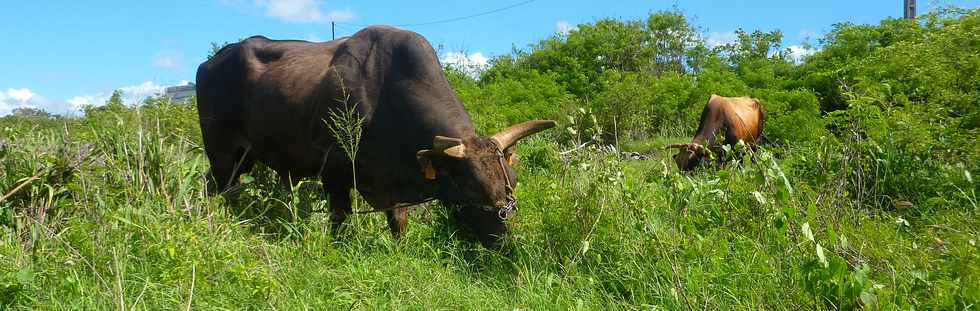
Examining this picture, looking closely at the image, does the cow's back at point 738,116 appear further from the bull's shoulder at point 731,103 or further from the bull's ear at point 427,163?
the bull's ear at point 427,163

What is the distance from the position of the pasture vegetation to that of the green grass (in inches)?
0.6

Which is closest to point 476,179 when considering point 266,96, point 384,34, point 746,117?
point 384,34

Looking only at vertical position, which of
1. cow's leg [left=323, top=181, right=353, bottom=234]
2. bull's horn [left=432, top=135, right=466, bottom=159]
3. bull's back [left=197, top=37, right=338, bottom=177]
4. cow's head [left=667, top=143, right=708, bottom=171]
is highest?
bull's back [left=197, top=37, right=338, bottom=177]

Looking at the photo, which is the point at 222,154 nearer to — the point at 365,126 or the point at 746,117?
the point at 365,126

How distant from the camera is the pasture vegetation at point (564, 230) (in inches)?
145

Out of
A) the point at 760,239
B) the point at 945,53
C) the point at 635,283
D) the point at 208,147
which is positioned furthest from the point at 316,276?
the point at 945,53

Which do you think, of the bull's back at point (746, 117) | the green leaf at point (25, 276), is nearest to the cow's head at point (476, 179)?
the green leaf at point (25, 276)

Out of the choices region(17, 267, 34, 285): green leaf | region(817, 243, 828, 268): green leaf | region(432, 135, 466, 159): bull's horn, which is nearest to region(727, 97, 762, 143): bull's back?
region(432, 135, 466, 159): bull's horn

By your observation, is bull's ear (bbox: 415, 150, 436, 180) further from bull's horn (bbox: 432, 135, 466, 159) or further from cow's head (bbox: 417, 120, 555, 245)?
bull's horn (bbox: 432, 135, 466, 159)

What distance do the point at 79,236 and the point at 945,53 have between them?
596 cm

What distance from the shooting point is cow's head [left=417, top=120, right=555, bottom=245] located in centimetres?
512

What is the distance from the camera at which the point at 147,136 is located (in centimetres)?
508

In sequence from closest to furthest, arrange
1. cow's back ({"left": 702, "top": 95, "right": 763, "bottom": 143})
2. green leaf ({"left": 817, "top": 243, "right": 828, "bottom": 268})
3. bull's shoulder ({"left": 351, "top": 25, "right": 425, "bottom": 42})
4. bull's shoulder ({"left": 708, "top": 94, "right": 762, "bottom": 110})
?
green leaf ({"left": 817, "top": 243, "right": 828, "bottom": 268}) < bull's shoulder ({"left": 351, "top": 25, "right": 425, "bottom": 42}) < cow's back ({"left": 702, "top": 95, "right": 763, "bottom": 143}) < bull's shoulder ({"left": 708, "top": 94, "right": 762, "bottom": 110})

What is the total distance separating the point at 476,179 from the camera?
5199mm
